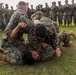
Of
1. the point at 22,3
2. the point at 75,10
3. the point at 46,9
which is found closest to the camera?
the point at 22,3

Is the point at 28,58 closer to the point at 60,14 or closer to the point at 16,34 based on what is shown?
the point at 16,34

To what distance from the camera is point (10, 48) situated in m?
6.76

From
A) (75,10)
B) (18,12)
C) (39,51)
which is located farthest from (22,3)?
(75,10)

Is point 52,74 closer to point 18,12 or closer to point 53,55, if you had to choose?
point 53,55

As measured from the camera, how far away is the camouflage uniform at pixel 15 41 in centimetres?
656

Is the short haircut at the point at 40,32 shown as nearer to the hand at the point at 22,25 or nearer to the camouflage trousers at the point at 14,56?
the hand at the point at 22,25

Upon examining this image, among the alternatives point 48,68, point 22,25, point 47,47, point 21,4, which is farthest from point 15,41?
point 48,68

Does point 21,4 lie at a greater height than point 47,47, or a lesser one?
greater

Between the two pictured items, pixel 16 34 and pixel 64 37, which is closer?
pixel 16 34

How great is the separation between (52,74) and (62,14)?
602 inches

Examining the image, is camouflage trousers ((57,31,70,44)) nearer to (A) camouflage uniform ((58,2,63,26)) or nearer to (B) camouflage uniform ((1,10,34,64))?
(B) camouflage uniform ((1,10,34,64))

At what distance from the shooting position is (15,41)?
684 centimetres

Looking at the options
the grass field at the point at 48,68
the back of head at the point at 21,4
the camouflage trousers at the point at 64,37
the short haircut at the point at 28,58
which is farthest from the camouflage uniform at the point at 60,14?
the short haircut at the point at 28,58

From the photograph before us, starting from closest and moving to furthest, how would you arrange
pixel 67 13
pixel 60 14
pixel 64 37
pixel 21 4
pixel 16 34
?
pixel 16 34
pixel 21 4
pixel 64 37
pixel 67 13
pixel 60 14
